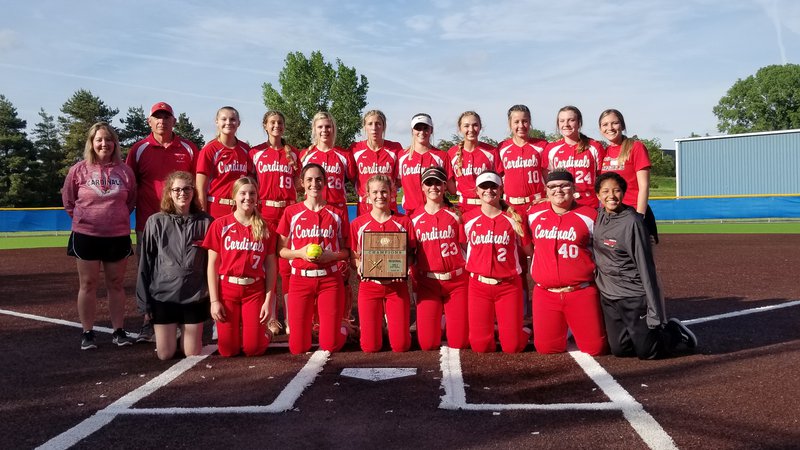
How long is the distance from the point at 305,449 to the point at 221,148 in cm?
386

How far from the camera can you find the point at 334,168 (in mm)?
6535

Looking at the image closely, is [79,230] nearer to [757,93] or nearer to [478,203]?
[478,203]

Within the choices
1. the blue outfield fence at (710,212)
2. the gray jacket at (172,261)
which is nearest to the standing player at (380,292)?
the gray jacket at (172,261)

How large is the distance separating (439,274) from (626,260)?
1.55 meters

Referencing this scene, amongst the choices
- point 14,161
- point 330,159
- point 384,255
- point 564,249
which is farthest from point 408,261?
point 14,161

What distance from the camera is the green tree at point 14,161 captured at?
154 ft

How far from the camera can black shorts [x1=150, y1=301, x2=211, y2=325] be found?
17.7ft

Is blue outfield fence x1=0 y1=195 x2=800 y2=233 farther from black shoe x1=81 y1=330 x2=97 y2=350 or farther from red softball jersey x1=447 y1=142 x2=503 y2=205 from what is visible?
black shoe x1=81 y1=330 x2=97 y2=350

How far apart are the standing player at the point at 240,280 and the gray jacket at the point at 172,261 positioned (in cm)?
17

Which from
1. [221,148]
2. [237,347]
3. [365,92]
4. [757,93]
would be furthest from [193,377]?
[757,93]

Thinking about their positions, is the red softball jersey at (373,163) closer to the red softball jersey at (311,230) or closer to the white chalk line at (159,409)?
the red softball jersey at (311,230)

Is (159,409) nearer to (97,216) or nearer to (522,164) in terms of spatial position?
(97,216)

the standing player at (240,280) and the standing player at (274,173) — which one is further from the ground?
the standing player at (274,173)

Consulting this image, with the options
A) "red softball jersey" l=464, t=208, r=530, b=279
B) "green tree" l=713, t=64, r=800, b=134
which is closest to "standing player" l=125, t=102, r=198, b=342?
"red softball jersey" l=464, t=208, r=530, b=279
